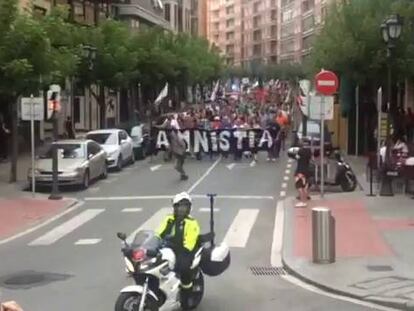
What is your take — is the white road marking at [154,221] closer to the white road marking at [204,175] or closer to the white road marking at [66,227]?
the white road marking at [66,227]

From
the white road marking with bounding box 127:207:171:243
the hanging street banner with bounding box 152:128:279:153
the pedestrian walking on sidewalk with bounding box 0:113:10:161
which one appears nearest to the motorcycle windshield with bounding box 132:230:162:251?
the white road marking with bounding box 127:207:171:243

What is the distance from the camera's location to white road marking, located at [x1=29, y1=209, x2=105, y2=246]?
56.5 ft

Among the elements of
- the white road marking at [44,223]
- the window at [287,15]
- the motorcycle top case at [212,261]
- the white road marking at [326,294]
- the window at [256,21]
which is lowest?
the white road marking at [44,223]

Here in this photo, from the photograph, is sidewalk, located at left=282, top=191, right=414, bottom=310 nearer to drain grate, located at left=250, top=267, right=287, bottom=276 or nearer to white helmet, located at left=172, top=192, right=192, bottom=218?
drain grate, located at left=250, top=267, right=287, bottom=276

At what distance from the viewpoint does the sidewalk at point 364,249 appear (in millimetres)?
11773

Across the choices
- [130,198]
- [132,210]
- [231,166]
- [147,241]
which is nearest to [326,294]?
[147,241]

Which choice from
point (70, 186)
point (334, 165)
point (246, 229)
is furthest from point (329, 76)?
point (70, 186)

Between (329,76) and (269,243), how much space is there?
6859mm

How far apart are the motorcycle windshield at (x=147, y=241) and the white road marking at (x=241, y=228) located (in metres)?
6.26

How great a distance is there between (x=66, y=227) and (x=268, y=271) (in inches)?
265

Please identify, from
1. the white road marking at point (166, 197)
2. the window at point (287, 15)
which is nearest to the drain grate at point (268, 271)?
the white road marking at point (166, 197)

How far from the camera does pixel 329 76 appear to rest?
22.0 meters

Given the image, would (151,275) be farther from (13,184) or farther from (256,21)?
(256,21)

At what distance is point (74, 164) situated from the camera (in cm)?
2648
